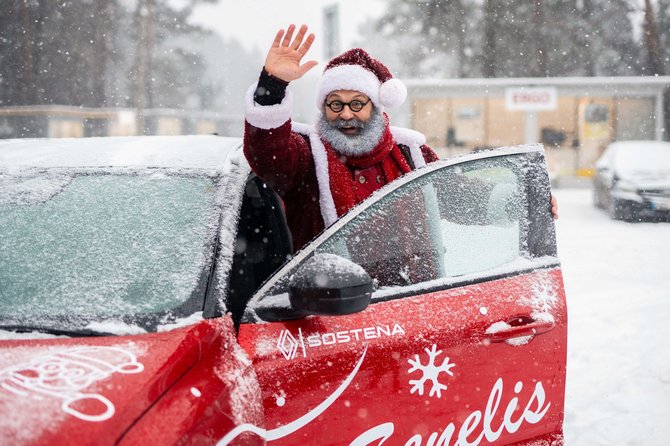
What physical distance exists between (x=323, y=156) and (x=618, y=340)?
152 inches

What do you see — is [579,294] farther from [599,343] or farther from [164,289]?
[164,289]

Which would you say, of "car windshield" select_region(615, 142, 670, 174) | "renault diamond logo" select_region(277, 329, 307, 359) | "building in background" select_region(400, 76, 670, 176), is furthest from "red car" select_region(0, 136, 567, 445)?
"building in background" select_region(400, 76, 670, 176)

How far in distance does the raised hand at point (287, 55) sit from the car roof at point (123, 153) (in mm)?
355

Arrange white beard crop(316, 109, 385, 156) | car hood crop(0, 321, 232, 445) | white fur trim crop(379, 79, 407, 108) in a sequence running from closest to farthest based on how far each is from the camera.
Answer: car hood crop(0, 321, 232, 445)
white beard crop(316, 109, 385, 156)
white fur trim crop(379, 79, 407, 108)

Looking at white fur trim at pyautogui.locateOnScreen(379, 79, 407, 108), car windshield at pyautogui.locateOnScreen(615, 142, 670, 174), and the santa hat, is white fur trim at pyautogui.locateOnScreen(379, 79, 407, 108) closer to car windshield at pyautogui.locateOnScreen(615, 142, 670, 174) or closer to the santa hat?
the santa hat

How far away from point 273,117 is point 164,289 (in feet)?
2.88

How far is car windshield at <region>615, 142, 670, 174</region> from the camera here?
13766 millimetres

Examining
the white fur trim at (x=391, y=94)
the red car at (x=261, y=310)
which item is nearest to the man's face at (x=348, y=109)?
the white fur trim at (x=391, y=94)

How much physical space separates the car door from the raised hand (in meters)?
0.61

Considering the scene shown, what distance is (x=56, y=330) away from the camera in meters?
1.86

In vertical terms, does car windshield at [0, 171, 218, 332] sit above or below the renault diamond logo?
above

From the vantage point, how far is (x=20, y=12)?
33.6 meters

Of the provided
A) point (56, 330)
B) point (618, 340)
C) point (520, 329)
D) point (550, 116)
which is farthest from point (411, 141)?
point (550, 116)

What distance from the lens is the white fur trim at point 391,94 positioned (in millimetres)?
3170
